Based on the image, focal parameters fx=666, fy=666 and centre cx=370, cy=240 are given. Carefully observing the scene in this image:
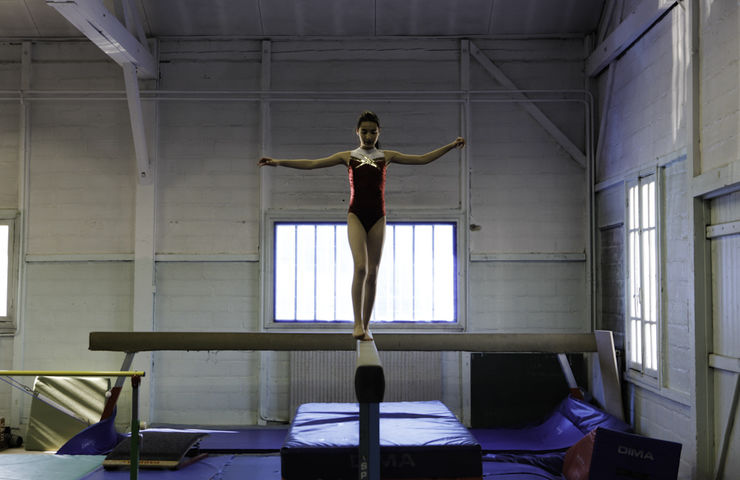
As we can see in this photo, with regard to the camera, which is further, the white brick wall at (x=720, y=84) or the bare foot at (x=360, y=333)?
the white brick wall at (x=720, y=84)

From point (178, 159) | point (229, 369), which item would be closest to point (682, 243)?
point (229, 369)

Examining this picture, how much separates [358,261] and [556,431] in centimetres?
350

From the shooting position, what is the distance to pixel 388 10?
287 inches

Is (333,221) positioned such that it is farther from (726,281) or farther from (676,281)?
(726,281)

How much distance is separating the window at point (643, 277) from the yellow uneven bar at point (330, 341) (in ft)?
2.31

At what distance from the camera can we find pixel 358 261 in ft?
12.9

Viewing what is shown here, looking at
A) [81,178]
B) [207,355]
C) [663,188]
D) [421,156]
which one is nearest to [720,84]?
[663,188]

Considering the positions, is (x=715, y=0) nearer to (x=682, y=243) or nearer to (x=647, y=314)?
(x=682, y=243)

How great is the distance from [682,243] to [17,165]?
6933mm

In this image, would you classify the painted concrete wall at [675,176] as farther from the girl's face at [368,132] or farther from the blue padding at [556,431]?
the girl's face at [368,132]

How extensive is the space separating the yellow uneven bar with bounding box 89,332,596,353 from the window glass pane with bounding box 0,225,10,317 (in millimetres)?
2381

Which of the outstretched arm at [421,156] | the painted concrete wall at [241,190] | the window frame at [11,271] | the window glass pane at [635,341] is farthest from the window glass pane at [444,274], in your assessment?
the window frame at [11,271]

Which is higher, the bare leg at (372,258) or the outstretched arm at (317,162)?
the outstretched arm at (317,162)

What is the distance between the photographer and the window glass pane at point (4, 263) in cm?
751
